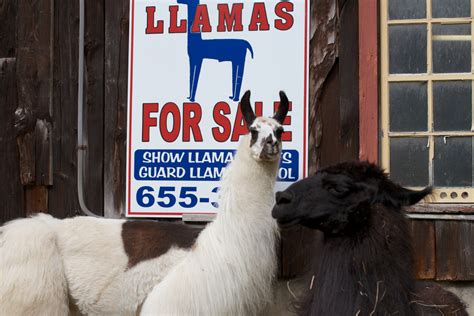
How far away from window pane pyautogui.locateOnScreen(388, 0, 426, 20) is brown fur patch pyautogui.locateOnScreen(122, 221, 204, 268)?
206 cm

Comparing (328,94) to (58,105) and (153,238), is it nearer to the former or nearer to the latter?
(153,238)

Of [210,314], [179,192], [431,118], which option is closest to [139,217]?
[179,192]

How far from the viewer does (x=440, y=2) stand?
6.47 meters

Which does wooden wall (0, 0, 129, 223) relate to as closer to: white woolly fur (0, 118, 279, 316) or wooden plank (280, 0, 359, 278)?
white woolly fur (0, 118, 279, 316)

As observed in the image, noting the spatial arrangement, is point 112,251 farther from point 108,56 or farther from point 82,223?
point 108,56

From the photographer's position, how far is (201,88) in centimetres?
680

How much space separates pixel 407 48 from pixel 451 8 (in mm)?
416

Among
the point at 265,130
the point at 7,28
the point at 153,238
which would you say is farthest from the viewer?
the point at 7,28

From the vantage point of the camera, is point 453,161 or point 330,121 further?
point 330,121

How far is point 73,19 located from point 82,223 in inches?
65.1

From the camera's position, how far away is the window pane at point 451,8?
21.1 feet

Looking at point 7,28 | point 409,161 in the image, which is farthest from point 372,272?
point 7,28

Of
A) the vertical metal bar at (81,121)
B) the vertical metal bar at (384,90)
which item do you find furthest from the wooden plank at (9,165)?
the vertical metal bar at (384,90)

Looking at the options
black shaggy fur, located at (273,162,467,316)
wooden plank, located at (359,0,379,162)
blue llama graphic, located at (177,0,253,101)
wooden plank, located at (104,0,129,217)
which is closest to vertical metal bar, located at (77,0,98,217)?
wooden plank, located at (104,0,129,217)
